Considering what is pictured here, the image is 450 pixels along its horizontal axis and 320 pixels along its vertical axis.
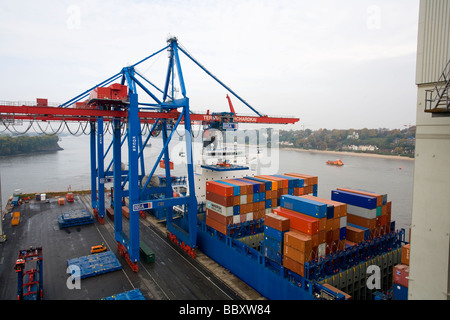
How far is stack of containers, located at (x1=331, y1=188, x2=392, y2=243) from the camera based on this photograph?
1606cm

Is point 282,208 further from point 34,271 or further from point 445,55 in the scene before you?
point 34,271

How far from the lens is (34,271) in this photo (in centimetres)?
1443

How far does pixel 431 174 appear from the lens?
18.9 ft

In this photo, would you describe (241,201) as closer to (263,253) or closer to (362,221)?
(263,253)

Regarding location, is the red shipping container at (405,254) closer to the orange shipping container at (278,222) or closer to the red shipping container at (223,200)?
the orange shipping container at (278,222)

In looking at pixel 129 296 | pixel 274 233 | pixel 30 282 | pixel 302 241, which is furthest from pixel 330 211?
pixel 30 282

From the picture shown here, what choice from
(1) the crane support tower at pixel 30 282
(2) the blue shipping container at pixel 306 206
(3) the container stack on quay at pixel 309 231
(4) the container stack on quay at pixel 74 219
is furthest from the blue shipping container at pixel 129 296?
(4) the container stack on quay at pixel 74 219

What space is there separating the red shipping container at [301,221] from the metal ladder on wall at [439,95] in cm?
852

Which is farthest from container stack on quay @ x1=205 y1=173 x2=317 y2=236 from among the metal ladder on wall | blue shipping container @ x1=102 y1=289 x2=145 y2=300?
the metal ladder on wall

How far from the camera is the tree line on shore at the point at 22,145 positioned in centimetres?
9881

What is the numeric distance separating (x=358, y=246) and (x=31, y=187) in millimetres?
56886

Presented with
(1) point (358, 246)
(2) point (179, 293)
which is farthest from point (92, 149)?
(1) point (358, 246)

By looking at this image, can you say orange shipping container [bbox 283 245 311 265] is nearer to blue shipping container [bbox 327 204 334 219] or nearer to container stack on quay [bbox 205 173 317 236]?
blue shipping container [bbox 327 204 334 219]
